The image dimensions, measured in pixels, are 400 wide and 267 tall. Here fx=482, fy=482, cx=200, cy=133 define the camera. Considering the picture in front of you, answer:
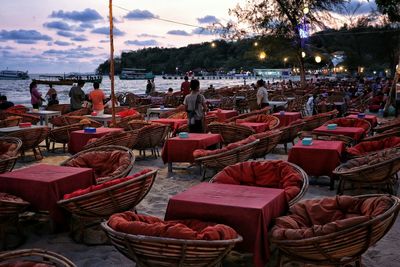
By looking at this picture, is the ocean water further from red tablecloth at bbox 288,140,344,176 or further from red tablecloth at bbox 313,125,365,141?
red tablecloth at bbox 288,140,344,176

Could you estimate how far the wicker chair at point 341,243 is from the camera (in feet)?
9.87

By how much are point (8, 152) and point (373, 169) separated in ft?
14.8

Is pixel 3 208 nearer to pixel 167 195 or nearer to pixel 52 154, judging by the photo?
pixel 167 195

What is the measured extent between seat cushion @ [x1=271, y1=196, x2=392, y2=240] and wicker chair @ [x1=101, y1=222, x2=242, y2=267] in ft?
1.50

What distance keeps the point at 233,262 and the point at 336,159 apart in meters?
2.81

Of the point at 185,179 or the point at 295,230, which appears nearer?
the point at 295,230

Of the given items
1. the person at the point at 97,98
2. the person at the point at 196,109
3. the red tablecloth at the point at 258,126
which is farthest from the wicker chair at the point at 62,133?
the red tablecloth at the point at 258,126

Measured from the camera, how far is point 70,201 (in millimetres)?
4211

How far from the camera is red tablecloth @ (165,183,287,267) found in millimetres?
3441

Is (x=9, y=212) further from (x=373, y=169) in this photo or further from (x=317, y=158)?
(x=317, y=158)

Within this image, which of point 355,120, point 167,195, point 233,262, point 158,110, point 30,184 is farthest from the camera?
point 158,110

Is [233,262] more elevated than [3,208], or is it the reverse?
[3,208]

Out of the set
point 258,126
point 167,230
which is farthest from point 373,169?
point 258,126

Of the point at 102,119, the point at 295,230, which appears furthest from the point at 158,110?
the point at 295,230
